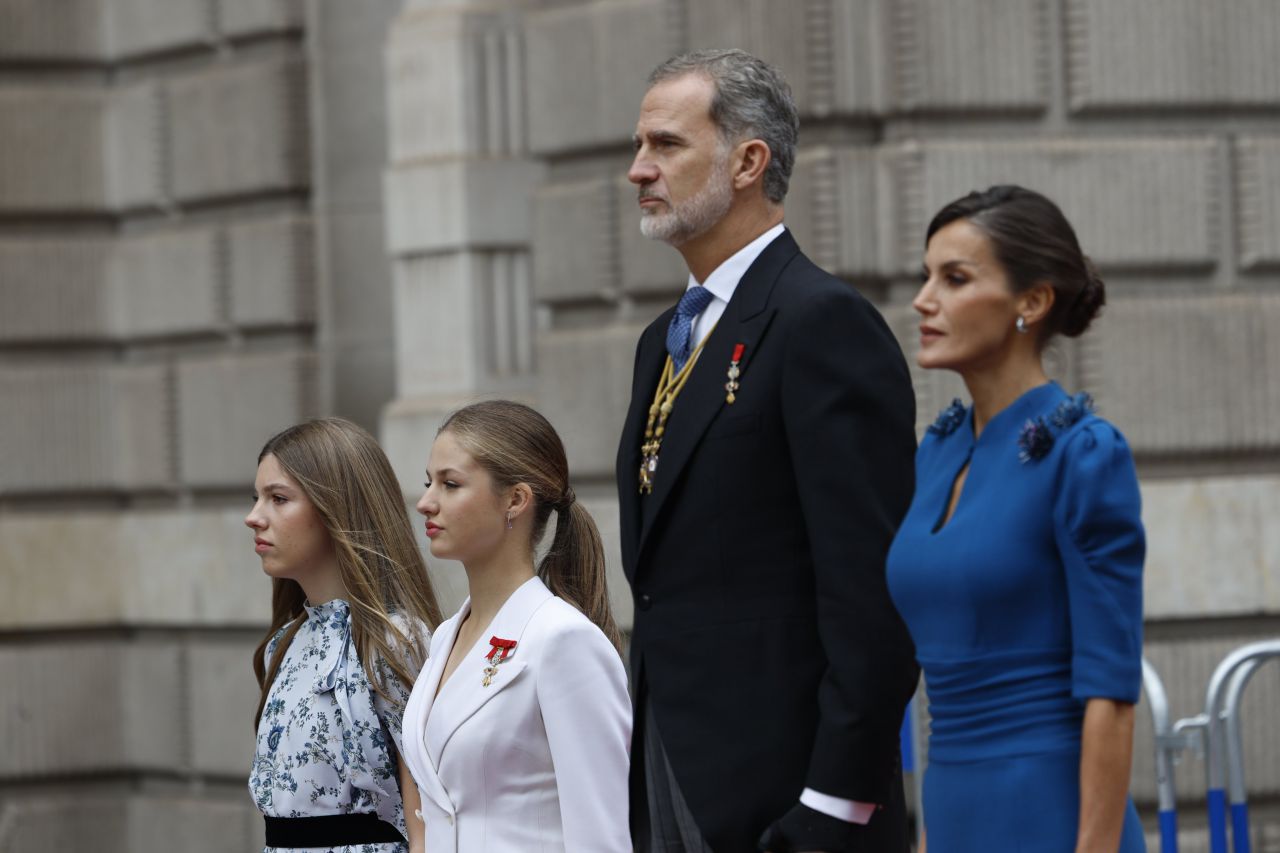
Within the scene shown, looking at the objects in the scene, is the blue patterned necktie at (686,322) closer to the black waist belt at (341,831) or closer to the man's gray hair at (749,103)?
the man's gray hair at (749,103)

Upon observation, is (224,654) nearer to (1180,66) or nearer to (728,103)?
(1180,66)

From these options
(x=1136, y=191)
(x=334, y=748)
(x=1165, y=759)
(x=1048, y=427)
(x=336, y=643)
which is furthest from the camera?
(x=1136, y=191)

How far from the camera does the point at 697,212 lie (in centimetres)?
362

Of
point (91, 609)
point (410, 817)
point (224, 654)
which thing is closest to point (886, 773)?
point (410, 817)

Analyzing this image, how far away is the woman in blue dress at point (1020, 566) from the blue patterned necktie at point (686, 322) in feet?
1.38

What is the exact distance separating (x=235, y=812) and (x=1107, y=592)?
649 cm

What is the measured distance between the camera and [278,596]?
4641mm

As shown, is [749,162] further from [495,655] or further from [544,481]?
[495,655]

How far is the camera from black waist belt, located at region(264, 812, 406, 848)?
4.28m

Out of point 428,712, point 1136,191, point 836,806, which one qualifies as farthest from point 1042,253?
point 1136,191

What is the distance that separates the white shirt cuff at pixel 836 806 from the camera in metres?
3.29

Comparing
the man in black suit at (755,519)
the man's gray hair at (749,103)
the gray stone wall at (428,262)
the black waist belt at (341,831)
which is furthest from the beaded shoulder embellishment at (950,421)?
the gray stone wall at (428,262)

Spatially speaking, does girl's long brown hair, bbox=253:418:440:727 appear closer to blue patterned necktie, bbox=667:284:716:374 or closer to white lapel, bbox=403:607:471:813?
white lapel, bbox=403:607:471:813

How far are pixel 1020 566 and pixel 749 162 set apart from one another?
2.75 ft
